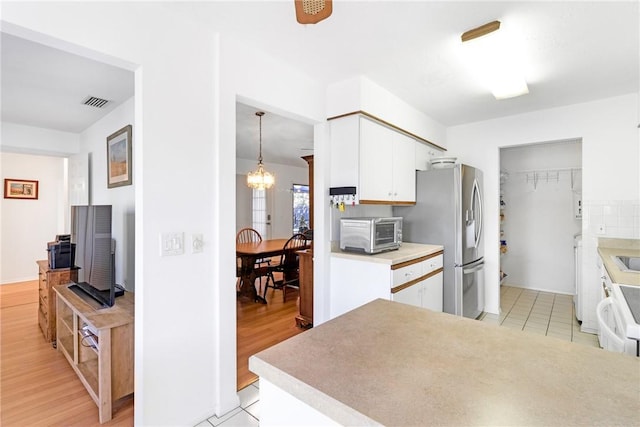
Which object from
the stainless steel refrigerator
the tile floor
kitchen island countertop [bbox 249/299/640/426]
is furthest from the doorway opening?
kitchen island countertop [bbox 249/299/640/426]

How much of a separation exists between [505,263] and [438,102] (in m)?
→ 3.33

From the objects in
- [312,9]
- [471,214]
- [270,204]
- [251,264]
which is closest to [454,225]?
[471,214]

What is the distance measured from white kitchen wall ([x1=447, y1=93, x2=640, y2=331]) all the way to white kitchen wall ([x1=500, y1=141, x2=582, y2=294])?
148cm

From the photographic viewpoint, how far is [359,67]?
232cm

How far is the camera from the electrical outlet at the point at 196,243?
69.1 inches

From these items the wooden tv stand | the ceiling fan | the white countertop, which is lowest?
the wooden tv stand

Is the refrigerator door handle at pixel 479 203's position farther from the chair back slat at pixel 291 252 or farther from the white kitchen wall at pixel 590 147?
the chair back slat at pixel 291 252

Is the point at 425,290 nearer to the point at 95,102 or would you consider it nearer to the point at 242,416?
the point at 242,416

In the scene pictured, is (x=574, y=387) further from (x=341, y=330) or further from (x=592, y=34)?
(x=592, y=34)

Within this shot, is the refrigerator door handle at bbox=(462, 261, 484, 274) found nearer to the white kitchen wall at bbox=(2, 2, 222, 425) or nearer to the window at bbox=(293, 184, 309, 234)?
the white kitchen wall at bbox=(2, 2, 222, 425)

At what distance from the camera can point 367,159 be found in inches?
104

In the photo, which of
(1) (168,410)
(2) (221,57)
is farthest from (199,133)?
(1) (168,410)

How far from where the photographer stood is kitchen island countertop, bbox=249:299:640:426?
60 centimetres

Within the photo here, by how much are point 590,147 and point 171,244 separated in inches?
154
